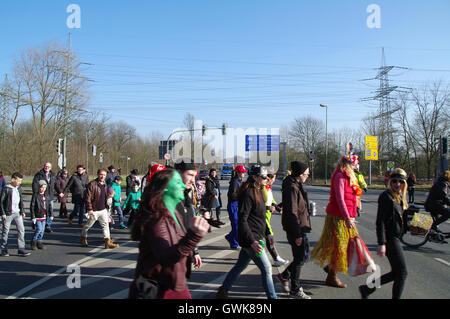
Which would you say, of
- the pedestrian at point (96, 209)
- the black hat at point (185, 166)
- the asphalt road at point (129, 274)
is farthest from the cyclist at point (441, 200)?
the pedestrian at point (96, 209)

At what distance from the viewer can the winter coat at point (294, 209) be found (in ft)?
14.3

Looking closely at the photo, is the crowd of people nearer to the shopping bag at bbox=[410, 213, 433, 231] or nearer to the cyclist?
the cyclist

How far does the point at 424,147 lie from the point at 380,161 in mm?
6308

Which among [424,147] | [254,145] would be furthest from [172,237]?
[424,147]

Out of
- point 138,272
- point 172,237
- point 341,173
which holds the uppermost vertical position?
point 341,173

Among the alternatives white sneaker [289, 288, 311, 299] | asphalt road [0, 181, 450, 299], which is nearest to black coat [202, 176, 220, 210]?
asphalt road [0, 181, 450, 299]

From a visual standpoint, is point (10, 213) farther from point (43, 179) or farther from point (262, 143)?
point (262, 143)

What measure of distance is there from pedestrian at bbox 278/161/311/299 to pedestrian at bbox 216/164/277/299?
1.51 feet

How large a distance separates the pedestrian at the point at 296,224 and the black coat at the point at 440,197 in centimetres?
466

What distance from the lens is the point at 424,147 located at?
42906mm

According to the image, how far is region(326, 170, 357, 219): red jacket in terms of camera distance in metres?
4.60

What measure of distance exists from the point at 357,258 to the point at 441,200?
456 centimetres

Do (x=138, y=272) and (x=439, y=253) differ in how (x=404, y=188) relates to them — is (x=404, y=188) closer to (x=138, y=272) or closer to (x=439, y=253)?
(x=138, y=272)

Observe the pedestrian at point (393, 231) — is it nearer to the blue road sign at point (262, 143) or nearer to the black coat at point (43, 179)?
the black coat at point (43, 179)
